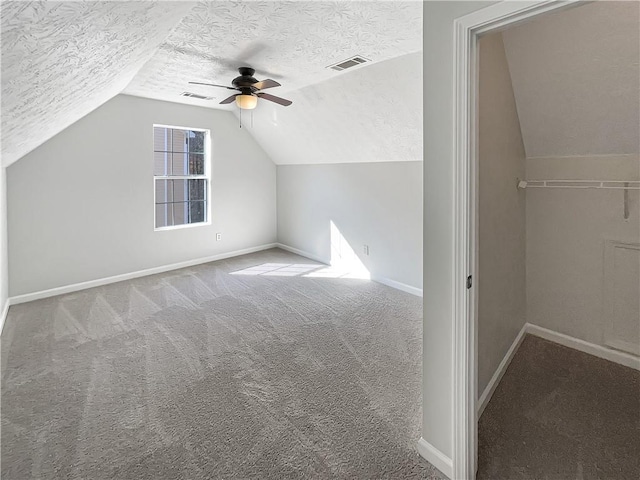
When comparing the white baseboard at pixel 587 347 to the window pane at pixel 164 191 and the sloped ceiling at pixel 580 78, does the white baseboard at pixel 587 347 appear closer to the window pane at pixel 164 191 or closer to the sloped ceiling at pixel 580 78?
the sloped ceiling at pixel 580 78

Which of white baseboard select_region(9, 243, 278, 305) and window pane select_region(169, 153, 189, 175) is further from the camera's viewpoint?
window pane select_region(169, 153, 189, 175)

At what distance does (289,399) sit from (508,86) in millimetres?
2521

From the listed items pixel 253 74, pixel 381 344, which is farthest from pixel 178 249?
pixel 381 344

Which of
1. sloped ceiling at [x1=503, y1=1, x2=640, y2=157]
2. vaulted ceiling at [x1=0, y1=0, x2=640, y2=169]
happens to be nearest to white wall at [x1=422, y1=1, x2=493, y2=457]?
vaulted ceiling at [x1=0, y1=0, x2=640, y2=169]

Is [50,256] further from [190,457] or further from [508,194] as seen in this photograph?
[508,194]

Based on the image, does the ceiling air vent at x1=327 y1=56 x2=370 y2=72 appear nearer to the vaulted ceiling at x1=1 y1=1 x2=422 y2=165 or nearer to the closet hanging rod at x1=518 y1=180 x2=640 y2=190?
the vaulted ceiling at x1=1 y1=1 x2=422 y2=165

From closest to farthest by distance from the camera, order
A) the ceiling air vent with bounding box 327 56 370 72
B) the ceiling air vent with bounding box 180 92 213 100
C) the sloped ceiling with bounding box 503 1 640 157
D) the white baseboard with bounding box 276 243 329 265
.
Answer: the sloped ceiling with bounding box 503 1 640 157, the ceiling air vent with bounding box 327 56 370 72, the ceiling air vent with bounding box 180 92 213 100, the white baseboard with bounding box 276 243 329 265

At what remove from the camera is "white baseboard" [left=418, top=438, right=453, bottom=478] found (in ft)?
5.33

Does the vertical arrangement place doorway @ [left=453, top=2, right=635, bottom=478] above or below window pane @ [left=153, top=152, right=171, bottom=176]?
below

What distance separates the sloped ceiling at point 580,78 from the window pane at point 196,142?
15.0 ft

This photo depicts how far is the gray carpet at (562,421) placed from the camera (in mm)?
1685

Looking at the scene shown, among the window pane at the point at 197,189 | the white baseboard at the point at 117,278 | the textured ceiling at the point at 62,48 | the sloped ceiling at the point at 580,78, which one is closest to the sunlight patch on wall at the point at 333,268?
the white baseboard at the point at 117,278

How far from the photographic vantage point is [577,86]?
2293 mm

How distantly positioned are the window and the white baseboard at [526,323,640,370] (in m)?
4.76
